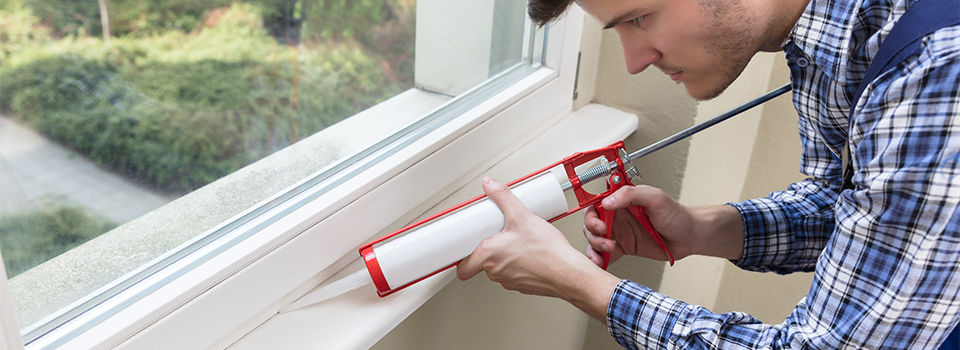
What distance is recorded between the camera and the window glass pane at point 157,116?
20.0 inches

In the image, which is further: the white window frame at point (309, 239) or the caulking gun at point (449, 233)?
the caulking gun at point (449, 233)

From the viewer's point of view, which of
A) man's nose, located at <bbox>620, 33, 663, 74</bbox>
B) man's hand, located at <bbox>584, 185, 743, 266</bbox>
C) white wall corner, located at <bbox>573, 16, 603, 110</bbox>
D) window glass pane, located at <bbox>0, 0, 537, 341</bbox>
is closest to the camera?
window glass pane, located at <bbox>0, 0, 537, 341</bbox>

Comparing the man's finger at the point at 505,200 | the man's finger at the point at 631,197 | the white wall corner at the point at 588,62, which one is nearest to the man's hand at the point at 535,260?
the man's finger at the point at 505,200

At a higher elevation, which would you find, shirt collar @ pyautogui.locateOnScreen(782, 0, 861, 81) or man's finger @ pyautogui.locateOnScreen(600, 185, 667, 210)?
shirt collar @ pyautogui.locateOnScreen(782, 0, 861, 81)

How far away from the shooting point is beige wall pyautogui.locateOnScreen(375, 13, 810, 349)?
95cm

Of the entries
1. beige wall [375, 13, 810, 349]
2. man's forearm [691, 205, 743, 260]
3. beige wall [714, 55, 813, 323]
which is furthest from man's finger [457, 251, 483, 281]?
beige wall [714, 55, 813, 323]

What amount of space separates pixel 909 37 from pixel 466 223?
438 mm

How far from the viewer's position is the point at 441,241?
0.73 metres

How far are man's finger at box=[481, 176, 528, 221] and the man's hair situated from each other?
20cm

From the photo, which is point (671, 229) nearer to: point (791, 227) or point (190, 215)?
point (791, 227)

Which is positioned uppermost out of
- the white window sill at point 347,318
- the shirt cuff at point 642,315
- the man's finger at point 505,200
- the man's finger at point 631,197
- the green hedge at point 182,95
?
the green hedge at point 182,95

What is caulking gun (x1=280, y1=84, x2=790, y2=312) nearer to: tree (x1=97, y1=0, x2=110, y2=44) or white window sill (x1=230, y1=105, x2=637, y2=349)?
white window sill (x1=230, y1=105, x2=637, y2=349)

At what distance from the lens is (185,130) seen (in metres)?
0.62

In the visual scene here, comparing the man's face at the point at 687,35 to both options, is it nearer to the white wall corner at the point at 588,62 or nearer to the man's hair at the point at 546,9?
the man's hair at the point at 546,9
